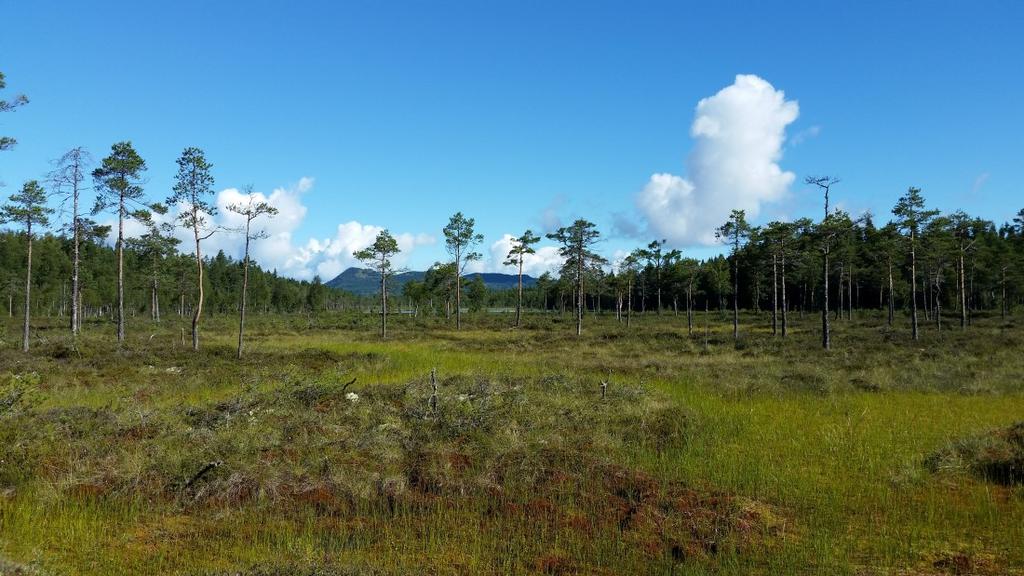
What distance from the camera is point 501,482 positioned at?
28.7 ft

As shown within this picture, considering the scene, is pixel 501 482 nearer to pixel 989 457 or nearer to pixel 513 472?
pixel 513 472

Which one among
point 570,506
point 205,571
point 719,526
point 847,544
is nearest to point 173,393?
point 205,571

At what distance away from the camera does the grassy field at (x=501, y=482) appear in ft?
20.8

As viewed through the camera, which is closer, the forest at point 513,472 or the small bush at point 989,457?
the forest at point 513,472

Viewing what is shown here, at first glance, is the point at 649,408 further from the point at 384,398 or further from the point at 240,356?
the point at 240,356

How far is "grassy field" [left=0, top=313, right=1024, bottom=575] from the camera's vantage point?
6.33 metres

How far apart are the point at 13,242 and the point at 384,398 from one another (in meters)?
97.9

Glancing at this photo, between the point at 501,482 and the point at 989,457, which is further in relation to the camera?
the point at 989,457

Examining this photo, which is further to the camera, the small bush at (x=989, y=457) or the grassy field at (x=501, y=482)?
the small bush at (x=989, y=457)

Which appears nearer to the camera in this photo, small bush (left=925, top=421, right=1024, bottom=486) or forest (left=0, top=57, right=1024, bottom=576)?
forest (left=0, top=57, right=1024, bottom=576)

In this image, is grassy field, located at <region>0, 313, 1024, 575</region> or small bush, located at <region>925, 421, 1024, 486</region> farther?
small bush, located at <region>925, 421, 1024, 486</region>

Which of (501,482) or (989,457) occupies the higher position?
(989,457)

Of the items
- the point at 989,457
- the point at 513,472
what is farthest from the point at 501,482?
the point at 989,457

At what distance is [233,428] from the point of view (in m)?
10.6
